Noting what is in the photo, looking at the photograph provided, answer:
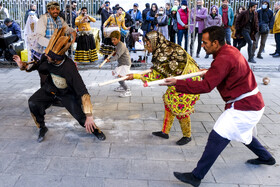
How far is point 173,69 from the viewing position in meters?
3.52

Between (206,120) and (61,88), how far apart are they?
8.12ft

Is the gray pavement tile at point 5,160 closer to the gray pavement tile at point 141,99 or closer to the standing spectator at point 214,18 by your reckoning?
the gray pavement tile at point 141,99

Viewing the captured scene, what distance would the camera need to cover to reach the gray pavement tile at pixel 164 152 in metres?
3.54

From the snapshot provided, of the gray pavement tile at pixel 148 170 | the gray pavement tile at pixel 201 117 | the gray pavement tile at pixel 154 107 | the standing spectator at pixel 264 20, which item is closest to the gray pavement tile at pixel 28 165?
the gray pavement tile at pixel 148 170

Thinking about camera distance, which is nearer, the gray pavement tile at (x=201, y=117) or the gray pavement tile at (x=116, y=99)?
the gray pavement tile at (x=201, y=117)

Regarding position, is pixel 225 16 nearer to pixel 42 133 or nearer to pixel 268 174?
pixel 268 174

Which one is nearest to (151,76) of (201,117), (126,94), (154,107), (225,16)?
(201,117)

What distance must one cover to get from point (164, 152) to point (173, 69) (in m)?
1.09

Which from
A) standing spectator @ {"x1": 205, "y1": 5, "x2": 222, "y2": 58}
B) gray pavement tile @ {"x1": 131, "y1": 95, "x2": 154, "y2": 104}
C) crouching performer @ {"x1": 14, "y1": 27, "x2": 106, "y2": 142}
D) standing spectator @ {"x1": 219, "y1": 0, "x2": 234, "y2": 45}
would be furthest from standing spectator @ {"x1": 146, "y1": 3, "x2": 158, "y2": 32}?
crouching performer @ {"x1": 14, "y1": 27, "x2": 106, "y2": 142}

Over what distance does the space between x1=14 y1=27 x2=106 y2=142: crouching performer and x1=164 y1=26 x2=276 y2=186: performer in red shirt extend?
4.34ft

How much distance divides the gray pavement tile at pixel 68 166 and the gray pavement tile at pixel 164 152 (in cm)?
82

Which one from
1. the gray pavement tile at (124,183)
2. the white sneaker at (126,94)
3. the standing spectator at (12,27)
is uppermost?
the standing spectator at (12,27)

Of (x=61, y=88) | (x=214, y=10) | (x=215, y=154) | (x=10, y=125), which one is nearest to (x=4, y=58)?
(x=10, y=125)

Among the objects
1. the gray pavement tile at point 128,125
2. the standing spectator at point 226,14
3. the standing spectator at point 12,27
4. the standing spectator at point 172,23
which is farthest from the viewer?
the standing spectator at point 172,23
